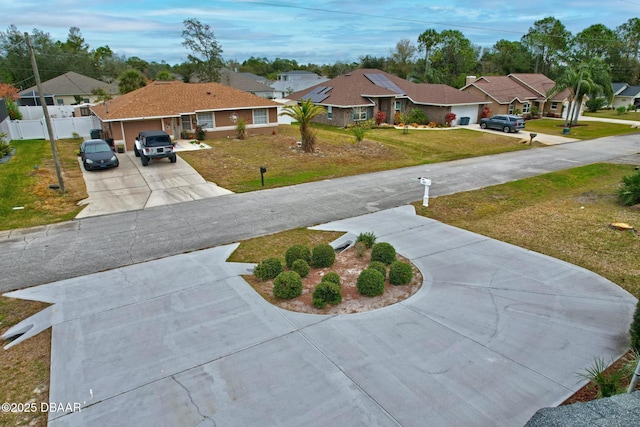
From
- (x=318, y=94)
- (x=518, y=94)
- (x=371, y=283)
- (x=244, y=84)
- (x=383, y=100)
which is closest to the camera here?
(x=371, y=283)

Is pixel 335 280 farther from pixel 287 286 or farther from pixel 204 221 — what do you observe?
pixel 204 221

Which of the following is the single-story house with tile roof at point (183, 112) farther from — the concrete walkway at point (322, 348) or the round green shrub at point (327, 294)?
the round green shrub at point (327, 294)

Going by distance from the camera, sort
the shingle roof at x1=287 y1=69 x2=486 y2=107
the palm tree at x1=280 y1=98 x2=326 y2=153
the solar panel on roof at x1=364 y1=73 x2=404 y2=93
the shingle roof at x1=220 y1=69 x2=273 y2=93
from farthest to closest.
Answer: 1. the shingle roof at x1=220 y1=69 x2=273 y2=93
2. the solar panel on roof at x1=364 y1=73 x2=404 y2=93
3. the shingle roof at x1=287 y1=69 x2=486 y2=107
4. the palm tree at x1=280 y1=98 x2=326 y2=153

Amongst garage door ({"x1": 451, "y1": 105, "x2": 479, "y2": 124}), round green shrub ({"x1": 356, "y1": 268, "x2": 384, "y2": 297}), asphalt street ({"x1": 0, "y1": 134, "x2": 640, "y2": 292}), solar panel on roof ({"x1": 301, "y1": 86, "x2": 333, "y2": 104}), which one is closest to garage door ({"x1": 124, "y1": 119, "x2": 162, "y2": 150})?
asphalt street ({"x1": 0, "y1": 134, "x2": 640, "y2": 292})

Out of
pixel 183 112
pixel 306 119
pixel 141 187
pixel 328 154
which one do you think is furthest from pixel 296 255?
pixel 183 112

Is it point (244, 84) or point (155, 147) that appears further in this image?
point (244, 84)

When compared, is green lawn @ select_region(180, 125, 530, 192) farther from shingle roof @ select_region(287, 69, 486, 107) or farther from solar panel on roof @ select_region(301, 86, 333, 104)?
solar panel on roof @ select_region(301, 86, 333, 104)

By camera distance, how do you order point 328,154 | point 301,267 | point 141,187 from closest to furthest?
point 301,267
point 141,187
point 328,154

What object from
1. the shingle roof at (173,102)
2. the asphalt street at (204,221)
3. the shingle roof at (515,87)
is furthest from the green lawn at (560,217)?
the shingle roof at (515,87)
